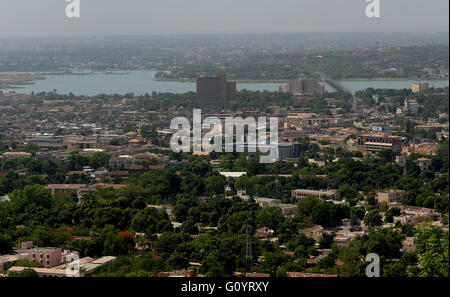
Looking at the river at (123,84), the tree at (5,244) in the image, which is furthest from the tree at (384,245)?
the river at (123,84)

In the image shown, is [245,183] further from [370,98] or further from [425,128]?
[370,98]

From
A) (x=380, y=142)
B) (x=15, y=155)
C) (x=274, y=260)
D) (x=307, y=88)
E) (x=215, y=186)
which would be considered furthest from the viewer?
(x=307, y=88)

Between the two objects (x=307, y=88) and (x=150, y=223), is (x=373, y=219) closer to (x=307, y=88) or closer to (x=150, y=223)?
(x=150, y=223)

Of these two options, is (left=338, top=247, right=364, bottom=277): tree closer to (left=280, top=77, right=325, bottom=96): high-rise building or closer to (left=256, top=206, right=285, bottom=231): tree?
(left=256, top=206, right=285, bottom=231): tree

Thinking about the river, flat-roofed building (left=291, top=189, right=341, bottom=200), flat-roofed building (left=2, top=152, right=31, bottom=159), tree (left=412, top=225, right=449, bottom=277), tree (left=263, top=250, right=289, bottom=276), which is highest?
tree (left=412, top=225, right=449, bottom=277)

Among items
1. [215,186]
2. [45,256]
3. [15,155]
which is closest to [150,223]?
[45,256]

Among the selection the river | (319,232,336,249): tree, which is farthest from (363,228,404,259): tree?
the river

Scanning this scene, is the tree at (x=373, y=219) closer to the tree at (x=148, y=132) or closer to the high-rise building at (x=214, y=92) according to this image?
the tree at (x=148, y=132)

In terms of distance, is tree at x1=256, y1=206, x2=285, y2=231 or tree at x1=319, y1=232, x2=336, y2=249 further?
tree at x1=256, y1=206, x2=285, y2=231
